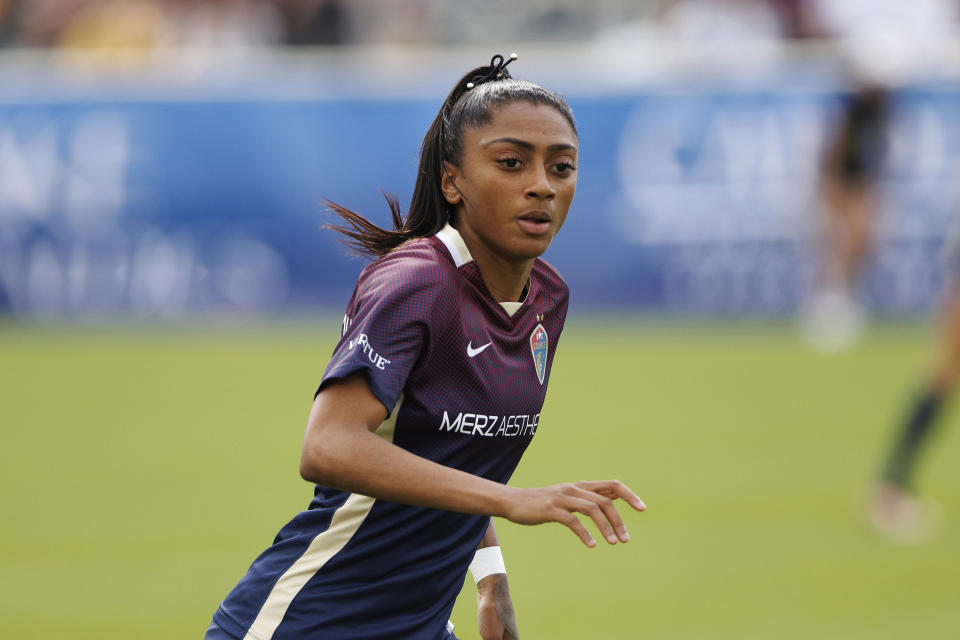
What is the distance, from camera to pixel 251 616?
11.1 feet

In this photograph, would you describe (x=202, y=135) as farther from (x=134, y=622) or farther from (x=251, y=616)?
(x=251, y=616)

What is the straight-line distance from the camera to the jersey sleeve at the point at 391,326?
3057mm

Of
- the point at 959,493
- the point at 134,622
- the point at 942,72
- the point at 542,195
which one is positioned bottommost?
the point at 134,622

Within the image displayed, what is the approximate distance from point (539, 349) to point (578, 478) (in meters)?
5.47

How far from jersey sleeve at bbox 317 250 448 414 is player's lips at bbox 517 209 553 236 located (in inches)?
9.2

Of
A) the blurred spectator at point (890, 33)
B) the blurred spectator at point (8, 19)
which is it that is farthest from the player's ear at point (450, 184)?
the blurred spectator at point (8, 19)

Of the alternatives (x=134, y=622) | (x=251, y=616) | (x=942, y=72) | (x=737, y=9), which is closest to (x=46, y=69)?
(x=737, y=9)

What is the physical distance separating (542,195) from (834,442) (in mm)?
7800

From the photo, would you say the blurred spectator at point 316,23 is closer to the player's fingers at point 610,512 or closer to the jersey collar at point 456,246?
the jersey collar at point 456,246

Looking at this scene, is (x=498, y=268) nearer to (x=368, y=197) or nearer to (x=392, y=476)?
(x=392, y=476)

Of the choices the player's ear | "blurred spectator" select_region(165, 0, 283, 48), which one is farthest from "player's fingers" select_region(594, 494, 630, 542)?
"blurred spectator" select_region(165, 0, 283, 48)

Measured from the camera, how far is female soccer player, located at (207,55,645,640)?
3131 millimetres

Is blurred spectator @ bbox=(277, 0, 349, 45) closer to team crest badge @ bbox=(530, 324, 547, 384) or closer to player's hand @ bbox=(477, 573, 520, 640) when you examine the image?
player's hand @ bbox=(477, 573, 520, 640)

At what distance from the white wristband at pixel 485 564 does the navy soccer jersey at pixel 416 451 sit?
31cm
